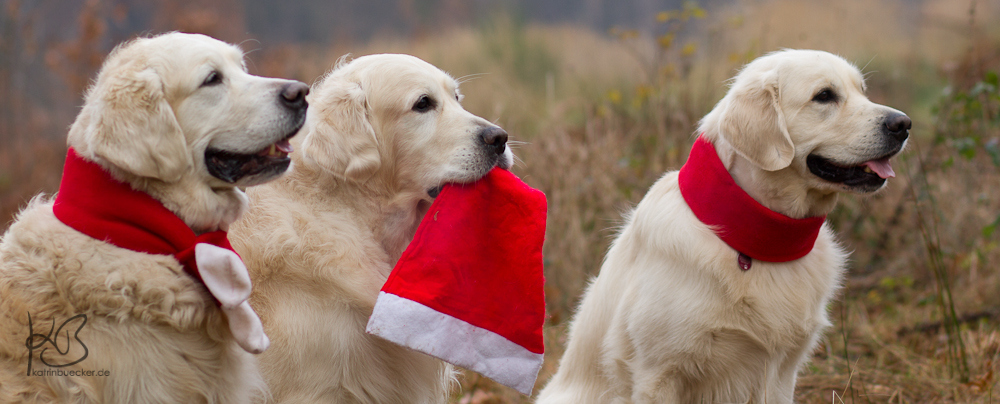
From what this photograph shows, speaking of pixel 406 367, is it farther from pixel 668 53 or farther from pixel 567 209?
pixel 668 53

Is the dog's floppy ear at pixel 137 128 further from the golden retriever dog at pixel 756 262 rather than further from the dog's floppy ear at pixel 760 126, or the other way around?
the dog's floppy ear at pixel 760 126

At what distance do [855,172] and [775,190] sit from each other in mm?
321

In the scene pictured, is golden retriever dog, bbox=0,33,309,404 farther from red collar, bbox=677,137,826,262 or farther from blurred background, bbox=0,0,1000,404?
red collar, bbox=677,137,826,262

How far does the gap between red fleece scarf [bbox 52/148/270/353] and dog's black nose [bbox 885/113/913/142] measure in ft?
8.24

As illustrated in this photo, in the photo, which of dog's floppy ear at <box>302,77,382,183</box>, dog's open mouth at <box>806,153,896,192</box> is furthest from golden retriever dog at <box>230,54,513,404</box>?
dog's open mouth at <box>806,153,896,192</box>

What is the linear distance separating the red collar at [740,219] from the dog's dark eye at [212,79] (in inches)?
75.6

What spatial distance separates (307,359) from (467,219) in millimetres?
819

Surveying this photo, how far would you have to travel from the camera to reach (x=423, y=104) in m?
2.99

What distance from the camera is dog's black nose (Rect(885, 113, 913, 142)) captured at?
2.84 metres

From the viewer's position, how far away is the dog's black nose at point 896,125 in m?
2.84

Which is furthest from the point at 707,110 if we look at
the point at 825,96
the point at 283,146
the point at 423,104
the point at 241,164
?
the point at 241,164

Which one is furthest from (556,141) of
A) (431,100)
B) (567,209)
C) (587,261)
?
(431,100)

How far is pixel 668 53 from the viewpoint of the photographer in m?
7.29
